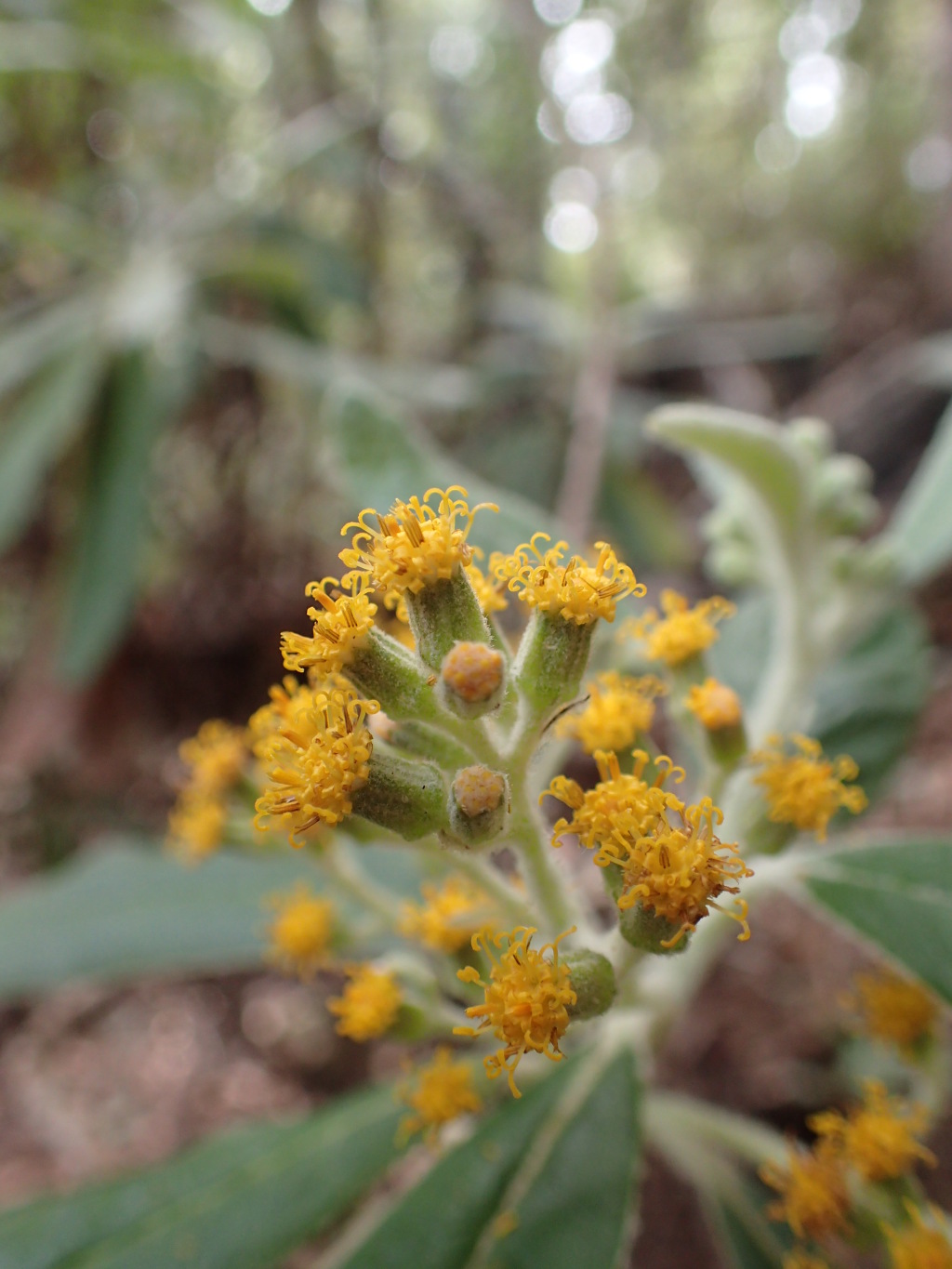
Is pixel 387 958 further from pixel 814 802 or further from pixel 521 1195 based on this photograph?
pixel 814 802

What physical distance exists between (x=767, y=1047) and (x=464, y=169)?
12.8 feet

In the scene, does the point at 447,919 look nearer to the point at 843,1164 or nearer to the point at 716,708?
the point at 716,708

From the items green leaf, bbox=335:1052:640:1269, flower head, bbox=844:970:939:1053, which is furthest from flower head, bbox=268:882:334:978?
flower head, bbox=844:970:939:1053

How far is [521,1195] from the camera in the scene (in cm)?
126

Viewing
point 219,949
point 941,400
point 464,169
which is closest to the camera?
point 219,949

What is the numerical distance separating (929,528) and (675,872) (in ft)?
3.35

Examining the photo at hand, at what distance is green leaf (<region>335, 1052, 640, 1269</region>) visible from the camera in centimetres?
120

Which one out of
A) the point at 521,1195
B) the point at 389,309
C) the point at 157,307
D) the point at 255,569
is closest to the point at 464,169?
the point at 389,309

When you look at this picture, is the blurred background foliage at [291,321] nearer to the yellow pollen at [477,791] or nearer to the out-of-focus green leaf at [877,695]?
the out-of-focus green leaf at [877,695]

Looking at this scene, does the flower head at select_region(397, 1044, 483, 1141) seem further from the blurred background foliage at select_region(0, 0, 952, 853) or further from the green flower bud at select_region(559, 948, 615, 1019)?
the blurred background foliage at select_region(0, 0, 952, 853)

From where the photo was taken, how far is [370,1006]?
132cm

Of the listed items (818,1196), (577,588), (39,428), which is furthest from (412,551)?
(39,428)

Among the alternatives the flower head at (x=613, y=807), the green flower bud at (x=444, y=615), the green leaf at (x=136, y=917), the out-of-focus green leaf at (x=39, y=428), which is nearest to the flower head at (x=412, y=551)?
the green flower bud at (x=444, y=615)

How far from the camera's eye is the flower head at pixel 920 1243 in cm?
113
